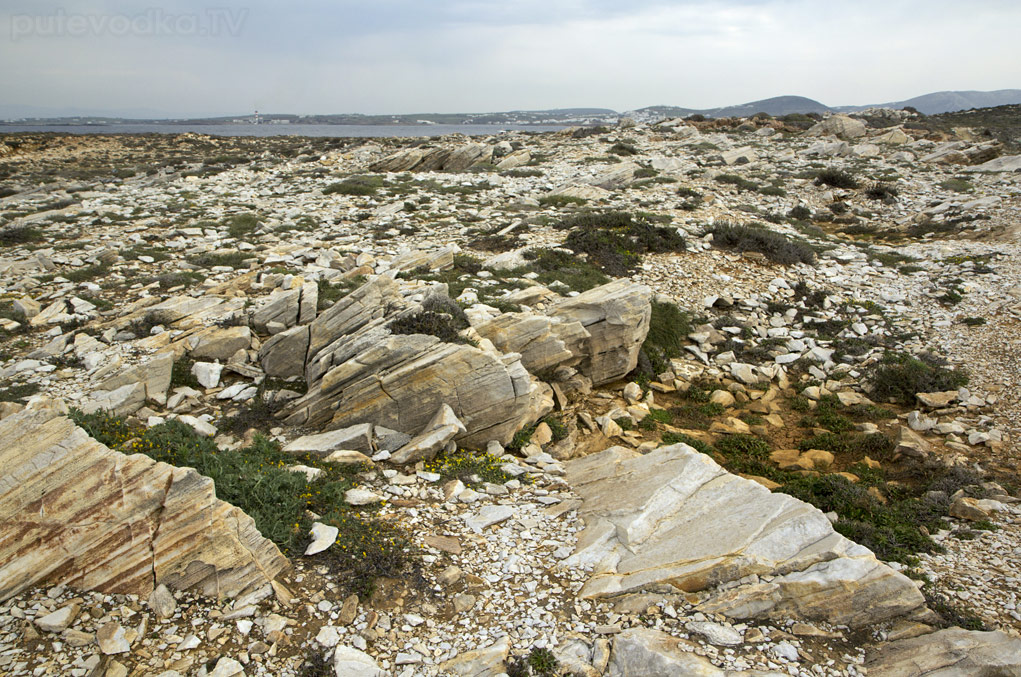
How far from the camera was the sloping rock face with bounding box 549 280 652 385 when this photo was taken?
12625 millimetres

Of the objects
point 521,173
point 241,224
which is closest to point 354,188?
point 241,224

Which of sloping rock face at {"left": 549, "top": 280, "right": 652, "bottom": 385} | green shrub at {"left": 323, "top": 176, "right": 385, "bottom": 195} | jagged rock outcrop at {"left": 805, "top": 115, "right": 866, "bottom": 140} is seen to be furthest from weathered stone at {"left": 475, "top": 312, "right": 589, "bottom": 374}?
jagged rock outcrop at {"left": 805, "top": 115, "right": 866, "bottom": 140}

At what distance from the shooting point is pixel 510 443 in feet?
31.7

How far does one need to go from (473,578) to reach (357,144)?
177 ft

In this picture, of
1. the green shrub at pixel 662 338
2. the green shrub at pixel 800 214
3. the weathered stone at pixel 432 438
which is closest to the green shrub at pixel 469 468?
the weathered stone at pixel 432 438

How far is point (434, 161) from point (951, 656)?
37467mm

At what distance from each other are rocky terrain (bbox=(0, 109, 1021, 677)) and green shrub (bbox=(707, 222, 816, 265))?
0.13m

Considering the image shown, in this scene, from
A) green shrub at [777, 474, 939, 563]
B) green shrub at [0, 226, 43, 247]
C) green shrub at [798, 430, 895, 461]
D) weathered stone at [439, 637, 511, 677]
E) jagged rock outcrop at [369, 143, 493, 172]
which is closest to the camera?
weathered stone at [439, 637, 511, 677]

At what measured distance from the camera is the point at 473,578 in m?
6.03

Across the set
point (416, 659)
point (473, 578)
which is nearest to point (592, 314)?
point (473, 578)

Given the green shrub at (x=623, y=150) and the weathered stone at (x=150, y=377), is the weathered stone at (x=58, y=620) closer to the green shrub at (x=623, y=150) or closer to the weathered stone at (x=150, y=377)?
the weathered stone at (x=150, y=377)

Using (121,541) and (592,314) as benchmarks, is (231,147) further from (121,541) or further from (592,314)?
(121,541)

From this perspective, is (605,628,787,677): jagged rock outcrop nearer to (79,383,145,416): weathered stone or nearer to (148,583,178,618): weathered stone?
(148,583,178,618): weathered stone

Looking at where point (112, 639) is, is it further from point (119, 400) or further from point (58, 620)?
point (119, 400)
